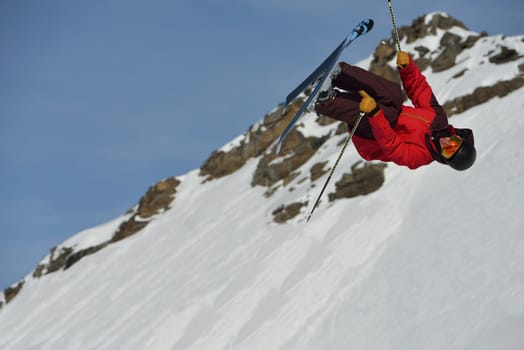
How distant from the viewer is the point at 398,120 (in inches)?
243

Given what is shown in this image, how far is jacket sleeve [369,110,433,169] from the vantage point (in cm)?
556

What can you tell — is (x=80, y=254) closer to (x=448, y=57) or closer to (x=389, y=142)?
(x=448, y=57)

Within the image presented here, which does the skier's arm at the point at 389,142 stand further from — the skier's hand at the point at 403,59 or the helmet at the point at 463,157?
the skier's hand at the point at 403,59

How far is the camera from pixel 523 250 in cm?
1049

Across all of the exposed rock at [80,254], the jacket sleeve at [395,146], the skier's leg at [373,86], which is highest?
the exposed rock at [80,254]

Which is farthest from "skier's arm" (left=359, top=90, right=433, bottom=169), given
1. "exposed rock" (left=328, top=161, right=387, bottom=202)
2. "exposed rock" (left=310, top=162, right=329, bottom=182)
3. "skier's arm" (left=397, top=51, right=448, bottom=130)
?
"exposed rock" (left=310, top=162, right=329, bottom=182)

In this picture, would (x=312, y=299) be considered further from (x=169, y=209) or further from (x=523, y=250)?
(x=169, y=209)

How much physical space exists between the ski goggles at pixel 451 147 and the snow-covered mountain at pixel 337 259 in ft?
4.57

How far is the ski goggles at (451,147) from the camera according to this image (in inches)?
224

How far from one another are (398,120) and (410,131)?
0.21m

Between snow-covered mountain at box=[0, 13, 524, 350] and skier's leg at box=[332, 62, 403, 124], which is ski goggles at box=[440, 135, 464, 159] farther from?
snow-covered mountain at box=[0, 13, 524, 350]

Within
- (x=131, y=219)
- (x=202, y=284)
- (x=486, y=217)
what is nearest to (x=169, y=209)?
(x=131, y=219)

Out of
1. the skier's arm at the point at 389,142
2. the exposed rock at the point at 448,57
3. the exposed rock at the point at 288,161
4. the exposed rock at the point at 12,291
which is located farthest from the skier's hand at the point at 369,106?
the exposed rock at the point at 12,291

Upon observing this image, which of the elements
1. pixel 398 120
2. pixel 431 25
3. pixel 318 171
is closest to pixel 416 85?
pixel 398 120
